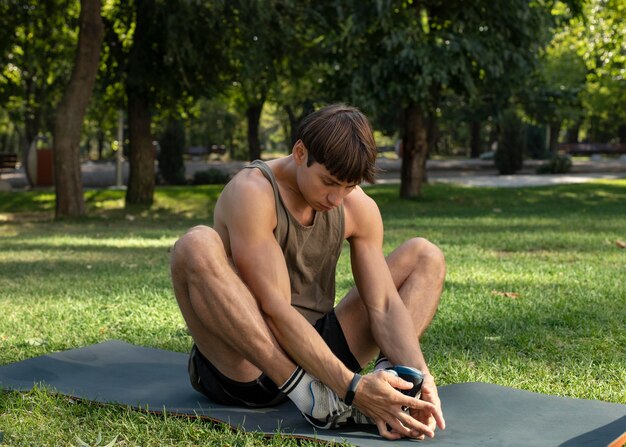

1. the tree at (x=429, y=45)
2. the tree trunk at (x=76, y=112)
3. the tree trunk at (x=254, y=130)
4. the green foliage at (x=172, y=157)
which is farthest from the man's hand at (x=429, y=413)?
the tree trunk at (x=254, y=130)

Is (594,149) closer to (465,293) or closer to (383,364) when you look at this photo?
(465,293)

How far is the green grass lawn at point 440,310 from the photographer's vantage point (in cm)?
389

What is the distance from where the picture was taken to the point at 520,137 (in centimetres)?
3184

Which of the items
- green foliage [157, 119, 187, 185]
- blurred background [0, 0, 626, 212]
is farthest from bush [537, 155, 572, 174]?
green foliage [157, 119, 187, 185]

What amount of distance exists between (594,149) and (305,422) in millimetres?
50573

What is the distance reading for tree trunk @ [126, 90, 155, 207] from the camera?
63.8ft

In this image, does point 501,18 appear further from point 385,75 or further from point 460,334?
point 460,334

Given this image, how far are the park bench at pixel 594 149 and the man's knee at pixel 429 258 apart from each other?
48884 mm

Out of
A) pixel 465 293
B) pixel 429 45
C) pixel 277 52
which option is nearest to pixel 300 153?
pixel 465 293

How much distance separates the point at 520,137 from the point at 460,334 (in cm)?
2726

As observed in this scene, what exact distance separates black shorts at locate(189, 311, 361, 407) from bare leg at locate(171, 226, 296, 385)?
0.82 feet

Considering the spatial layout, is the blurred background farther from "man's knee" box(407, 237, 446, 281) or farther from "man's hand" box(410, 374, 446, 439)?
"man's hand" box(410, 374, 446, 439)

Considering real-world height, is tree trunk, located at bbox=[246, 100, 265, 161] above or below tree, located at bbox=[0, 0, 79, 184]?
below

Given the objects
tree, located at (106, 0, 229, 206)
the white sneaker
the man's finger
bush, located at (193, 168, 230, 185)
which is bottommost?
bush, located at (193, 168, 230, 185)
